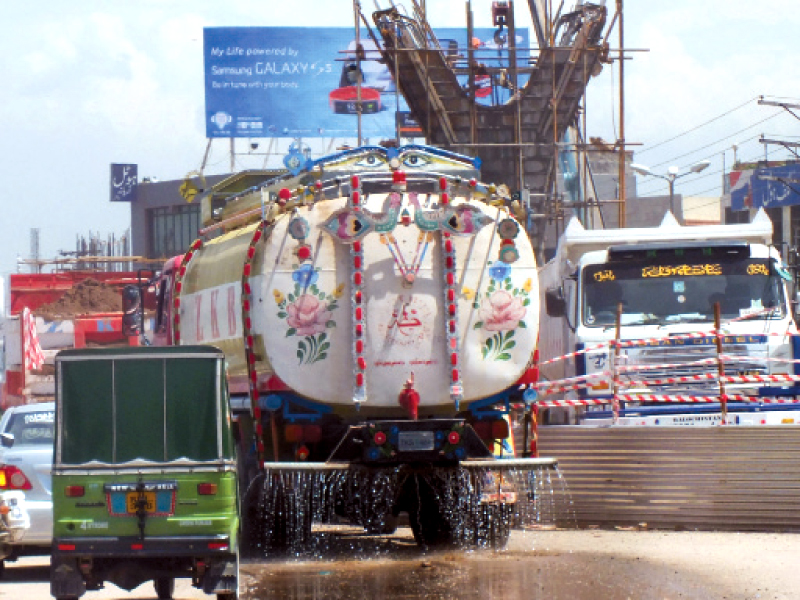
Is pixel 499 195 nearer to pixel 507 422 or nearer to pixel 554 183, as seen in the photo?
pixel 507 422

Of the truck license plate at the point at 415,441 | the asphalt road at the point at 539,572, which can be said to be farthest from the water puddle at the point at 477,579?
the truck license plate at the point at 415,441

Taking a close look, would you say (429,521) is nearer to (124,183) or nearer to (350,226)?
(350,226)

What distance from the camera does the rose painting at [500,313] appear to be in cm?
1336

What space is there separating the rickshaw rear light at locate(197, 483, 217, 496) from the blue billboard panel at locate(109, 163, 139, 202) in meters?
74.6

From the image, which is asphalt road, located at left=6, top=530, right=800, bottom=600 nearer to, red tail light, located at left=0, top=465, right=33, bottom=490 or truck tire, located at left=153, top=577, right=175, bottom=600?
truck tire, located at left=153, top=577, right=175, bottom=600

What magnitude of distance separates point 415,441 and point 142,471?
3.81 metres

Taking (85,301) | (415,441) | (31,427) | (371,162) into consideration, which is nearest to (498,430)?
(415,441)

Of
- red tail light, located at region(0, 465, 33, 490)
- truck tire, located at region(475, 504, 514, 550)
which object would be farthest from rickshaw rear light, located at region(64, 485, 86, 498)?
truck tire, located at region(475, 504, 514, 550)

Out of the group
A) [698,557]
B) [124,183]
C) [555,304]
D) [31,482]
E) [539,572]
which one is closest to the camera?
[539,572]

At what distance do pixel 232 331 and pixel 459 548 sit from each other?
295 centimetres

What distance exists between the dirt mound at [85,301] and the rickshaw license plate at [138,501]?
1606 inches

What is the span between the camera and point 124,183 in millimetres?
82750

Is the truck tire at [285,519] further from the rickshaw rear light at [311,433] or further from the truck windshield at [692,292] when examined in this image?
the truck windshield at [692,292]

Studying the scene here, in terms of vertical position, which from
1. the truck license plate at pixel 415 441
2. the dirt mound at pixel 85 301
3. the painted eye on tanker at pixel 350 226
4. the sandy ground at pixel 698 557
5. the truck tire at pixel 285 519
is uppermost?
the dirt mound at pixel 85 301
